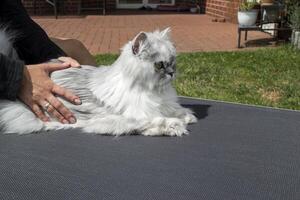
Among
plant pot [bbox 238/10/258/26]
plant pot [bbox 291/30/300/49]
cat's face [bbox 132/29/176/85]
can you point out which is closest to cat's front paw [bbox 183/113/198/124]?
cat's face [bbox 132/29/176/85]

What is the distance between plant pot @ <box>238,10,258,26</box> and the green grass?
0.74 metres

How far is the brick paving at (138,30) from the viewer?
770 cm

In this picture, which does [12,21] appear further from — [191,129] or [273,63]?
[273,63]

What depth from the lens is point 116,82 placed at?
220 cm

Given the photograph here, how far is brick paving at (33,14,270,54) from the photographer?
7695mm

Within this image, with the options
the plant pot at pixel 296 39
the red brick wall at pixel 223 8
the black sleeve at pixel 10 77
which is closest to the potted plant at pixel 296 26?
the plant pot at pixel 296 39

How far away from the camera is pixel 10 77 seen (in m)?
2.20

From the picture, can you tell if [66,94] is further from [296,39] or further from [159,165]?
[296,39]

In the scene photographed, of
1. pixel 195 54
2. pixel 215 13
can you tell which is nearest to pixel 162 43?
pixel 195 54

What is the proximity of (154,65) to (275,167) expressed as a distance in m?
0.65

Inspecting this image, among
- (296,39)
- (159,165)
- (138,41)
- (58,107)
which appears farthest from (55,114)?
(296,39)

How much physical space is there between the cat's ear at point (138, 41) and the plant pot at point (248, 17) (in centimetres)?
558

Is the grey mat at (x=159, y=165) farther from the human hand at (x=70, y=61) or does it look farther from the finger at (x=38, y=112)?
the human hand at (x=70, y=61)

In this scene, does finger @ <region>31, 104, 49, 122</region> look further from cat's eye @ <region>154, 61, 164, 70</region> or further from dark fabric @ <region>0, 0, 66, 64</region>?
cat's eye @ <region>154, 61, 164, 70</region>
